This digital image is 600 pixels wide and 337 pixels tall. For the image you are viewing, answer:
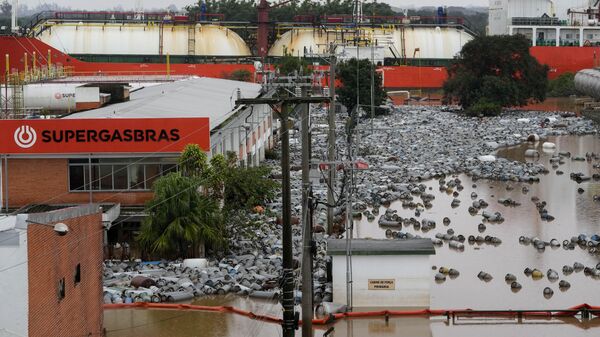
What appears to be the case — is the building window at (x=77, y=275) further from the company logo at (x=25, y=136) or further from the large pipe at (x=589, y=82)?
the large pipe at (x=589, y=82)

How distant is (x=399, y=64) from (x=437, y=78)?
247cm

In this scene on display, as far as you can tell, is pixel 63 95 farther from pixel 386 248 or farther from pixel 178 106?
pixel 386 248

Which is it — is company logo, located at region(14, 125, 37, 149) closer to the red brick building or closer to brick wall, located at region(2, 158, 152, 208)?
brick wall, located at region(2, 158, 152, 208)

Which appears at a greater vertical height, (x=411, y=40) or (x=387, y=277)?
(x=411, y=40)

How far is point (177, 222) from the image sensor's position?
57.6ft

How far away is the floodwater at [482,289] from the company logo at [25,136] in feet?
14.5

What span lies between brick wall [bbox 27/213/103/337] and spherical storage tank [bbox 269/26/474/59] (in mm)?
54382

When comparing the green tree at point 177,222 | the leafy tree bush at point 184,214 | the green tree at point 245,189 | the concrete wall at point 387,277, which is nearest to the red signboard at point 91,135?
the leafy tree bush at point 184,214

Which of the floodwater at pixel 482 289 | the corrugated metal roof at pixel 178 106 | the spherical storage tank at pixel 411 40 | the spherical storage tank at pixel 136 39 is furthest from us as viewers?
the spherical storage tank at pixel 411 40

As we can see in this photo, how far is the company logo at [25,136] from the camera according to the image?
60.8 feet

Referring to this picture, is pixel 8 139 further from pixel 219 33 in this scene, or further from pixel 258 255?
pixel 219 33

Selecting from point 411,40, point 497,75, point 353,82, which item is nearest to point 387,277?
point 353,82

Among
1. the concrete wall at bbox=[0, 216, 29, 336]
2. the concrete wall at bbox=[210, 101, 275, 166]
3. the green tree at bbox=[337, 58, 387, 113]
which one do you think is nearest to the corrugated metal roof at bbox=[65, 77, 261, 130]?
the concrete wall at bbox=[210, 101, 275, 166]

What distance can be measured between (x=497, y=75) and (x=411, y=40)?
20.1 meters
